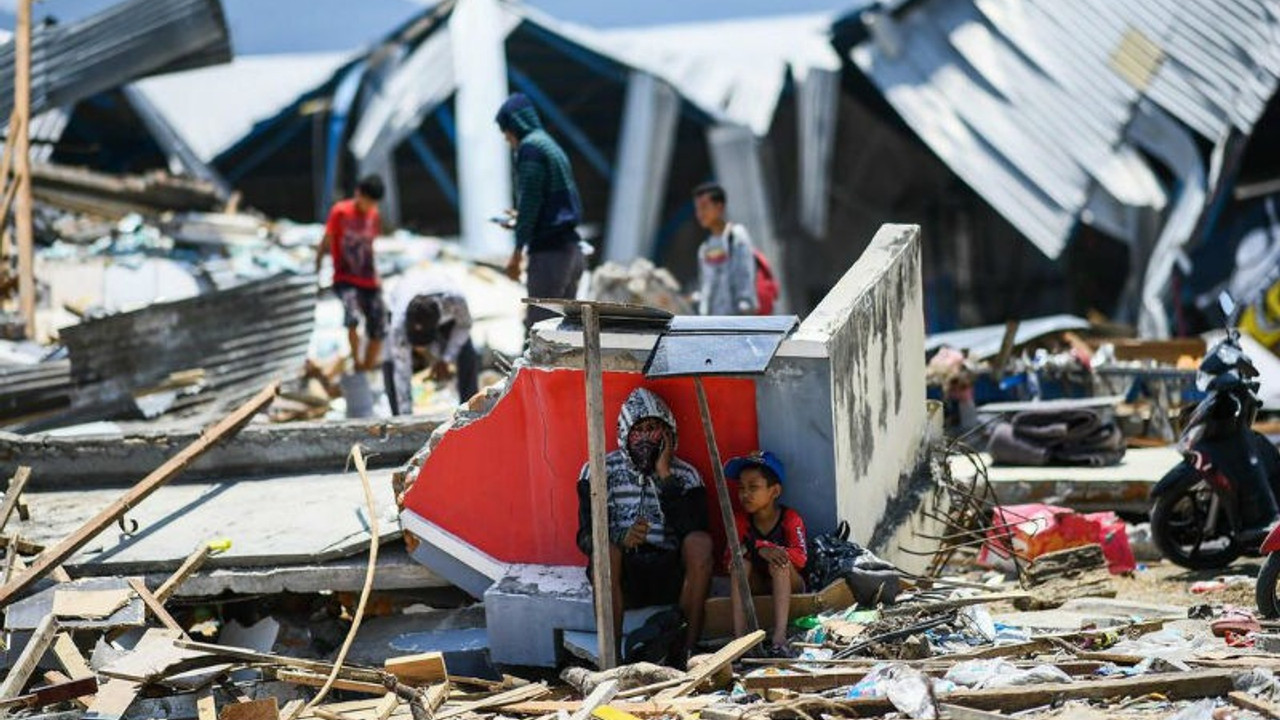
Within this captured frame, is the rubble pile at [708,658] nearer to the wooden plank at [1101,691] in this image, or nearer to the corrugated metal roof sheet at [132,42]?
the wooden plank at [1101,691]

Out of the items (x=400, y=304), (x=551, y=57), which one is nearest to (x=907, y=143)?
(x=551, y=57)

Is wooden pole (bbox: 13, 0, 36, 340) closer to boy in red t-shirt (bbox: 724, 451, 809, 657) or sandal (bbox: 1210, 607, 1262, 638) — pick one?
boy in red t-shirt (bbox: 724, 451, 809, 657)

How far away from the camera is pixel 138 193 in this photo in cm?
1741

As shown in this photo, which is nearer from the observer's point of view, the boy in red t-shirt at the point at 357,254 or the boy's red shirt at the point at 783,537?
the boy's red shirt at the point at 783,537

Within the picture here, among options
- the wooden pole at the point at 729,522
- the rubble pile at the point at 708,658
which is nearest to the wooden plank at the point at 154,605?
the rubble pile at the point at 708,658

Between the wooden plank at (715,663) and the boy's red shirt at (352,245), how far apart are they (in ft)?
18.1

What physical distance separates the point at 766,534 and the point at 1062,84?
50.8 ft

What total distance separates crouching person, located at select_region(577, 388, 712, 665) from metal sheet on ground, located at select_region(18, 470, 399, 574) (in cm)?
123

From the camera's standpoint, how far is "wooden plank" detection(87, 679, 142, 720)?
254 inches

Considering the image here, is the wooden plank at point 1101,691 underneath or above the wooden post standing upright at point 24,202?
underneath

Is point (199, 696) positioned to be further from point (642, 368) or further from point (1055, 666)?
point (1055, 666)

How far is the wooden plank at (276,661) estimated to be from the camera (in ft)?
22.0

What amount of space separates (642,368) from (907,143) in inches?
717

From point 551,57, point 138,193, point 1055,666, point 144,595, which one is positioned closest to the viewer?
point 1055,666
